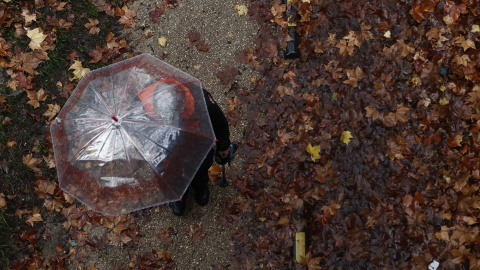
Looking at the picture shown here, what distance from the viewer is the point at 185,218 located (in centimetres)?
445

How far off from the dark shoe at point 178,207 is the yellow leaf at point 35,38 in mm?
2906

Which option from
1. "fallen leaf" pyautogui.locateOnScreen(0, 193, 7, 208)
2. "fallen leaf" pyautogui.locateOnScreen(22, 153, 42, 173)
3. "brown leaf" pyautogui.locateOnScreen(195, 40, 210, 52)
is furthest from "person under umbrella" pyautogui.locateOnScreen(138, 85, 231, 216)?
"fallen leaf" pyautogui.locateOnScreen(0, 193, 7, 208)

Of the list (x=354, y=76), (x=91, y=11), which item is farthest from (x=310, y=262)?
(x=91, y=11)

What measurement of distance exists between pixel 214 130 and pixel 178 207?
4.37 ft

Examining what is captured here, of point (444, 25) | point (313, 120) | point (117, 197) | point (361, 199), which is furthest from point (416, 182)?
point (117, 197)

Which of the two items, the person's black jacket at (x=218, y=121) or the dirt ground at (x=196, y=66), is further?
the dirt ground at (x=196, y=66)

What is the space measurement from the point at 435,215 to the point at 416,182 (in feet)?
1.30

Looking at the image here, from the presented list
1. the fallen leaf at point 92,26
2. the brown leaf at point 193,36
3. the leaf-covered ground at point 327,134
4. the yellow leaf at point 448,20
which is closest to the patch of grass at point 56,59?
the leaf-covered ground at point 327,134

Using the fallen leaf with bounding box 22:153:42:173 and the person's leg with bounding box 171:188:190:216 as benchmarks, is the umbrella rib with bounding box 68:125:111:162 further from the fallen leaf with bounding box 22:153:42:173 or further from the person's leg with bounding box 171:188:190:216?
the fallen leaf with bounding box 22:153:42:173

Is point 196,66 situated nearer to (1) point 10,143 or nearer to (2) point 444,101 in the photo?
(1) point 10,143

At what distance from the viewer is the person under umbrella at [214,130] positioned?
2857mm

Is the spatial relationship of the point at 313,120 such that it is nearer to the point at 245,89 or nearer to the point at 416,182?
the point at 245,89

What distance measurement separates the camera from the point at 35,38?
5035mm

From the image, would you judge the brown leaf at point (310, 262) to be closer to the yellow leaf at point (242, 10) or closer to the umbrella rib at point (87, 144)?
the umbrella rib at point (87, 144)
